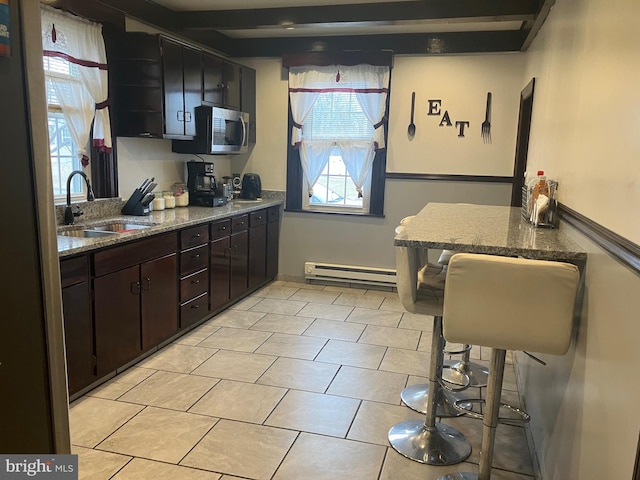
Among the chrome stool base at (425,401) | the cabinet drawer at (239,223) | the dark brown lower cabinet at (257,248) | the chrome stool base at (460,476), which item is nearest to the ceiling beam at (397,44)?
the dark brown lower cabinet at (257,248)

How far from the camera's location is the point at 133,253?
10.4 ft

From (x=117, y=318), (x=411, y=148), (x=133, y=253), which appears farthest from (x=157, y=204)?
(x=411, y=148)

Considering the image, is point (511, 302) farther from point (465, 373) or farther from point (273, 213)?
point (273, 213)

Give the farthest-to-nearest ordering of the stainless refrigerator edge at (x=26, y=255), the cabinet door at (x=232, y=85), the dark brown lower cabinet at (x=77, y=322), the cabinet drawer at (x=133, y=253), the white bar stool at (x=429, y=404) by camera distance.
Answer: the cabinet door at (x=232, y=85)
the cabinet drawer at (x=133, y=253)
the dark brown lower cabinet at (x=77, y=322)
the white bar stool at (x=429, y=404)
the stainless refrigerator edge at (x=26, y=255)

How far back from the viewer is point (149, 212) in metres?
4.02

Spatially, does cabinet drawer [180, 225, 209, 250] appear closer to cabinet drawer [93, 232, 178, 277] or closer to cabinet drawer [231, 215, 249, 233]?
cabinet drawer [93, 232, 178, 277]

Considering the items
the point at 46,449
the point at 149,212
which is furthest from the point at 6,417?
the point at 149,212

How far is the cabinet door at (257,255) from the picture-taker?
4949 mm

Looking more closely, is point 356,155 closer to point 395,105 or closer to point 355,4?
point 395,105

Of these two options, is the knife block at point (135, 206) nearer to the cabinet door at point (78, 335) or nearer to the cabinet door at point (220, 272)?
the cabinet door at point (220, 272)

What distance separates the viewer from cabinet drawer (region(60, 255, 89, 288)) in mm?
2635

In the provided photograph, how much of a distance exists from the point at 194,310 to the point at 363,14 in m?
2.72

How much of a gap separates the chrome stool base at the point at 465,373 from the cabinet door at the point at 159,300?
195 centimetres

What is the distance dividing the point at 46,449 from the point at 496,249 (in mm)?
1615
